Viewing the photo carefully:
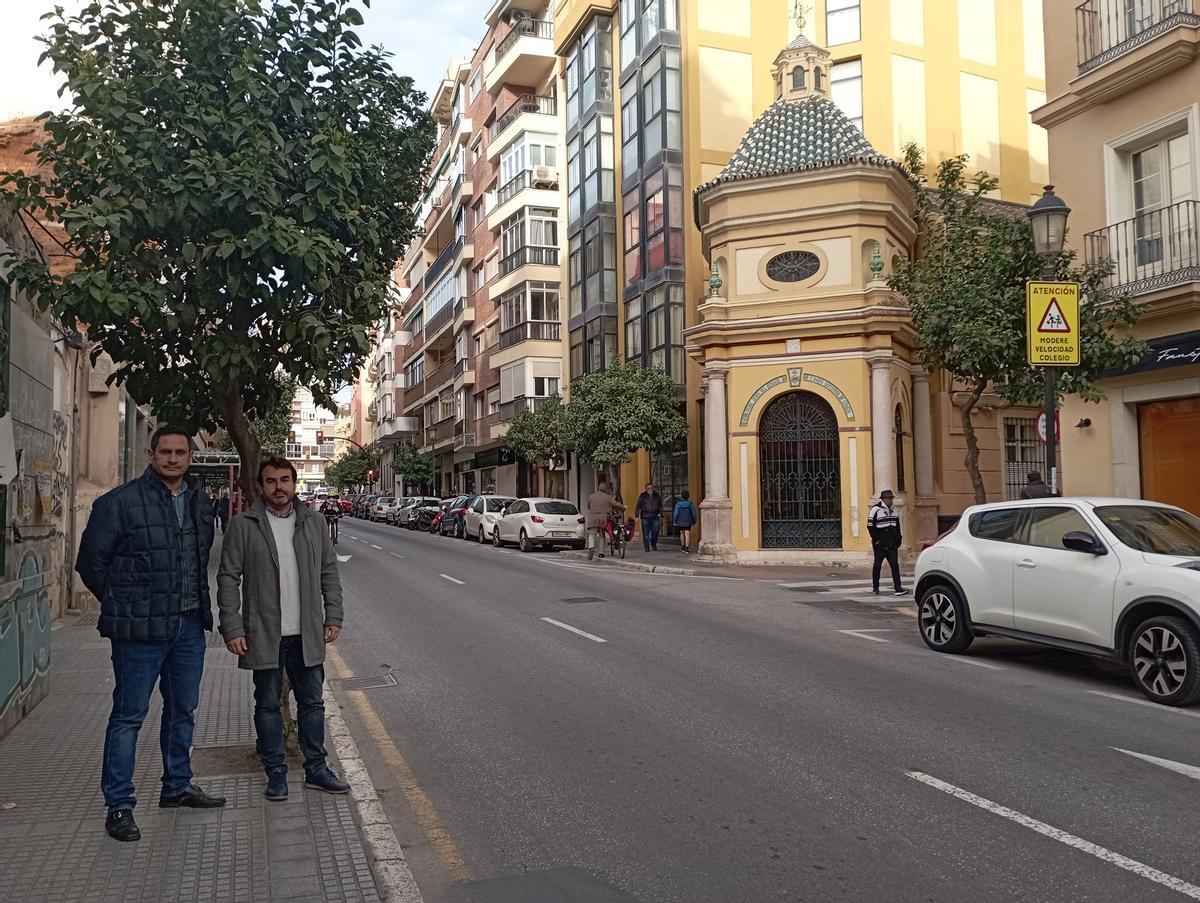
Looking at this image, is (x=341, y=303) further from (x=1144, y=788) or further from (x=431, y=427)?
(x=431, y=427)

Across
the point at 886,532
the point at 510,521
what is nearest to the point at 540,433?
the point at 510,521

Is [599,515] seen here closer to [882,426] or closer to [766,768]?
[882,426]

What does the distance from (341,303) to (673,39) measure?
26.1 metres

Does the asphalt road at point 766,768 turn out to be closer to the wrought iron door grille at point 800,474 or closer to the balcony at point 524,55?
the wrought iron door grille at point 800,474

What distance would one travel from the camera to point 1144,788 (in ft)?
18.4

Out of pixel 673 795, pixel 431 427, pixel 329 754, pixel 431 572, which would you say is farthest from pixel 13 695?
pixel 431 427

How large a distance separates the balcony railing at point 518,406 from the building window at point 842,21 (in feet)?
47.5

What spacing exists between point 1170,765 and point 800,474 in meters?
16.7

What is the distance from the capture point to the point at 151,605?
16.5 feet

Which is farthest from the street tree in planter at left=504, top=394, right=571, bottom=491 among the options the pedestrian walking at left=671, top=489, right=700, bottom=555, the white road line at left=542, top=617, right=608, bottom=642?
the white road line at left=542, top=617, right=608, bottom=642

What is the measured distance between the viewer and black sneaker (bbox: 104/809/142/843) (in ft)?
15.6

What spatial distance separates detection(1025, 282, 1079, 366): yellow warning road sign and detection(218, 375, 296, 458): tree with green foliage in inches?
324

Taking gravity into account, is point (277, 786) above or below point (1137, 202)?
below

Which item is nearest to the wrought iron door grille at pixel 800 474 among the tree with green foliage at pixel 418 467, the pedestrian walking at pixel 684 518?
the pedestrian walking at pixel 684 518
